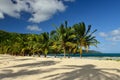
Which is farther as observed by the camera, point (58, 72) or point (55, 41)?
point (55, 41)

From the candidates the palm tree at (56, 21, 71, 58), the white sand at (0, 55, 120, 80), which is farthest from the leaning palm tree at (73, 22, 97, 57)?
the white sand at (0, 55, 120, 80)

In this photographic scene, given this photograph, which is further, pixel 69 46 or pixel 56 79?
pixel 69 46

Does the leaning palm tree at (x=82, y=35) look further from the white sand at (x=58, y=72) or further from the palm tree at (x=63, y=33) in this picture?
the white sand at (x=58, y=72)

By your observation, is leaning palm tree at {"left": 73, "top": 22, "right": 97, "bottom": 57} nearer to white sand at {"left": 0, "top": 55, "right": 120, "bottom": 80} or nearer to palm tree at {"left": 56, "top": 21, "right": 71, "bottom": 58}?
palm tree at {"left": 56, "top": 21, "right": 71, "bottom": 58}

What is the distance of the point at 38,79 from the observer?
11133 mm

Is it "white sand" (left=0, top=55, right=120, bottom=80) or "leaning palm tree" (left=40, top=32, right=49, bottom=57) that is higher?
"leaning palm tree" (left=40, top=32, right=49, bottom=57)

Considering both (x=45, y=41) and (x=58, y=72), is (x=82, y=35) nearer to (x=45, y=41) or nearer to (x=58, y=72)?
(x=45, y=41)

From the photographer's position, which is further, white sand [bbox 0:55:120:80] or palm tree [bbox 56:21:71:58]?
palm tree [bbox 56:21:71:58]

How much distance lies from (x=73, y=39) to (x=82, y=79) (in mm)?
29081

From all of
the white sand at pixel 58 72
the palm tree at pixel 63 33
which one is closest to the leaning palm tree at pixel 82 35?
the palm tree at pixel 63 33

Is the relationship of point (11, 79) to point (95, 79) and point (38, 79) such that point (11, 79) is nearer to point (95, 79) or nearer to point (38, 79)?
point (38, 79)

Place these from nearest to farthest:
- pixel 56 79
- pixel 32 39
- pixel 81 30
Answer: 1. pixel 56 79
2. pixel 81 30
3. pixel 32 39

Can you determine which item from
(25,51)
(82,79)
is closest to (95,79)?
(82,79)

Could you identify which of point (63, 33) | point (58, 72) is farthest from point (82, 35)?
point (58, 72)
